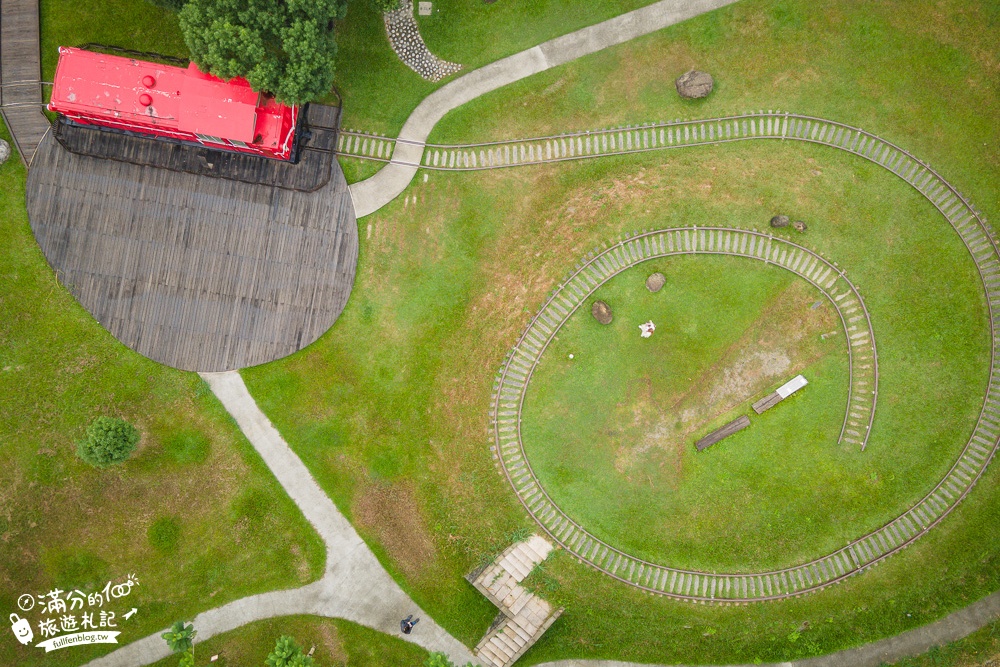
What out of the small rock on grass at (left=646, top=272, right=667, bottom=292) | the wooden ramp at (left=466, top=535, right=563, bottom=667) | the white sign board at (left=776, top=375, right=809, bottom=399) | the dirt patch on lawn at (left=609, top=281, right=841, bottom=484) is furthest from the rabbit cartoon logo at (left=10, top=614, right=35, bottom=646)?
the white sign board at (left=776, top=375, right=809, bottom=399)

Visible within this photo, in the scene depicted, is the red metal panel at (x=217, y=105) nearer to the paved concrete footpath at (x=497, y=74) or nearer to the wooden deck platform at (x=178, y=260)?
the wooden deck platform at (x=178, y=260)

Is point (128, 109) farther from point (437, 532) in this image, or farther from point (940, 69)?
point (940, 69)

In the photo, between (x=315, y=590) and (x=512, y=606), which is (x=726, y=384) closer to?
(x=512, y=606)

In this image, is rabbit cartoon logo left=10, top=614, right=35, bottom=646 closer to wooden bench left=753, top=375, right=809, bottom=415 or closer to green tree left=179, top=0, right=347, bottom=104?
green tree left=179, top=0, right=347, bottom=104

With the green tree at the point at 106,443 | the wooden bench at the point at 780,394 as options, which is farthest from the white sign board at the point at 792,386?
the green tree at the point at 106,443

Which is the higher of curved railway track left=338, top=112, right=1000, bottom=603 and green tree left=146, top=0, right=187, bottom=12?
green tree left=146, top=0, right=187, bottom=12

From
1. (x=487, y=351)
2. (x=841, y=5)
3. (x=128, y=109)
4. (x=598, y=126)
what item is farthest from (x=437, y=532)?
(x=841, y=5)

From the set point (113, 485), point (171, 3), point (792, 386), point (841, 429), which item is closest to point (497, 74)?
point (171, 3)

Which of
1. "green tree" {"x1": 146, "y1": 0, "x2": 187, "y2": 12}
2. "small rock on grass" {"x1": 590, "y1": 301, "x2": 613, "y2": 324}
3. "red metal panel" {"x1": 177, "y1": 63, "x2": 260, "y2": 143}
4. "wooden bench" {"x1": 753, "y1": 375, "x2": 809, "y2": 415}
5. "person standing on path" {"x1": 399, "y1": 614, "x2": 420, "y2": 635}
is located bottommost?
"person standing on path" {"x1": 399, "y1": 614, "x2": 420, "y2": 635}
